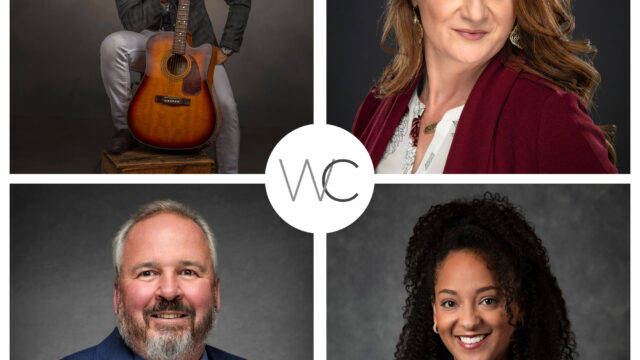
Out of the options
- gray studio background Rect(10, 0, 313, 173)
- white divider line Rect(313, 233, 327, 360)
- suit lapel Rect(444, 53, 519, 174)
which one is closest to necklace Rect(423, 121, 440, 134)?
suit lapel Rect(444, 53, 519, 174)

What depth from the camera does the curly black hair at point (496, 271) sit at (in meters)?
2.92

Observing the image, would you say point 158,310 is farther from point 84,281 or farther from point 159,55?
point 159,55

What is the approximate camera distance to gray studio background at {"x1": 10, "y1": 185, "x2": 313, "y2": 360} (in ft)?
11.5

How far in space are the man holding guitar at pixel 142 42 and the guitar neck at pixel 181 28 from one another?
0.15 ft

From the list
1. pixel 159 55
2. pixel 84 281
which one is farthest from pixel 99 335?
pixel 159 55

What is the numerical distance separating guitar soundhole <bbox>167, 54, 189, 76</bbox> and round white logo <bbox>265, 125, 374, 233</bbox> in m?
0.54

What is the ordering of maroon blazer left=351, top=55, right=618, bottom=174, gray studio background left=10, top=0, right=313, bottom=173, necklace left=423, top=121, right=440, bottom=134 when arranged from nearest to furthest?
maroon blazer left=351, top=55, right=618, bottom=174 → necklace left=423, top=121, right=440, bottom=134 → gray studio background left=10, top=0, right=313, bottom=173

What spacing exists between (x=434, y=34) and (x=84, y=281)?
179cm

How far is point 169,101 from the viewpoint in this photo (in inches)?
130

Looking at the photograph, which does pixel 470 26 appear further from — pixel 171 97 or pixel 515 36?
pixel 171 97

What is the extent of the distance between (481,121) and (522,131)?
0.47 ft

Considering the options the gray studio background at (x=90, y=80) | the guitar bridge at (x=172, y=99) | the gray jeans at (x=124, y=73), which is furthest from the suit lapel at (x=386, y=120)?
the guitar bridge at (x=172, y=99)

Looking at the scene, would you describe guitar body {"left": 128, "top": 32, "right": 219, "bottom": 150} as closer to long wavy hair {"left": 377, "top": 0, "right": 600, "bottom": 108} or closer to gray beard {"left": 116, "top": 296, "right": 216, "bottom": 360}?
gray beard {"left": 116, "top": 296, "right": 216, "bottom": 360}

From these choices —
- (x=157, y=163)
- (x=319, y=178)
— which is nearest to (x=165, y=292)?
(x=157, y=163)
